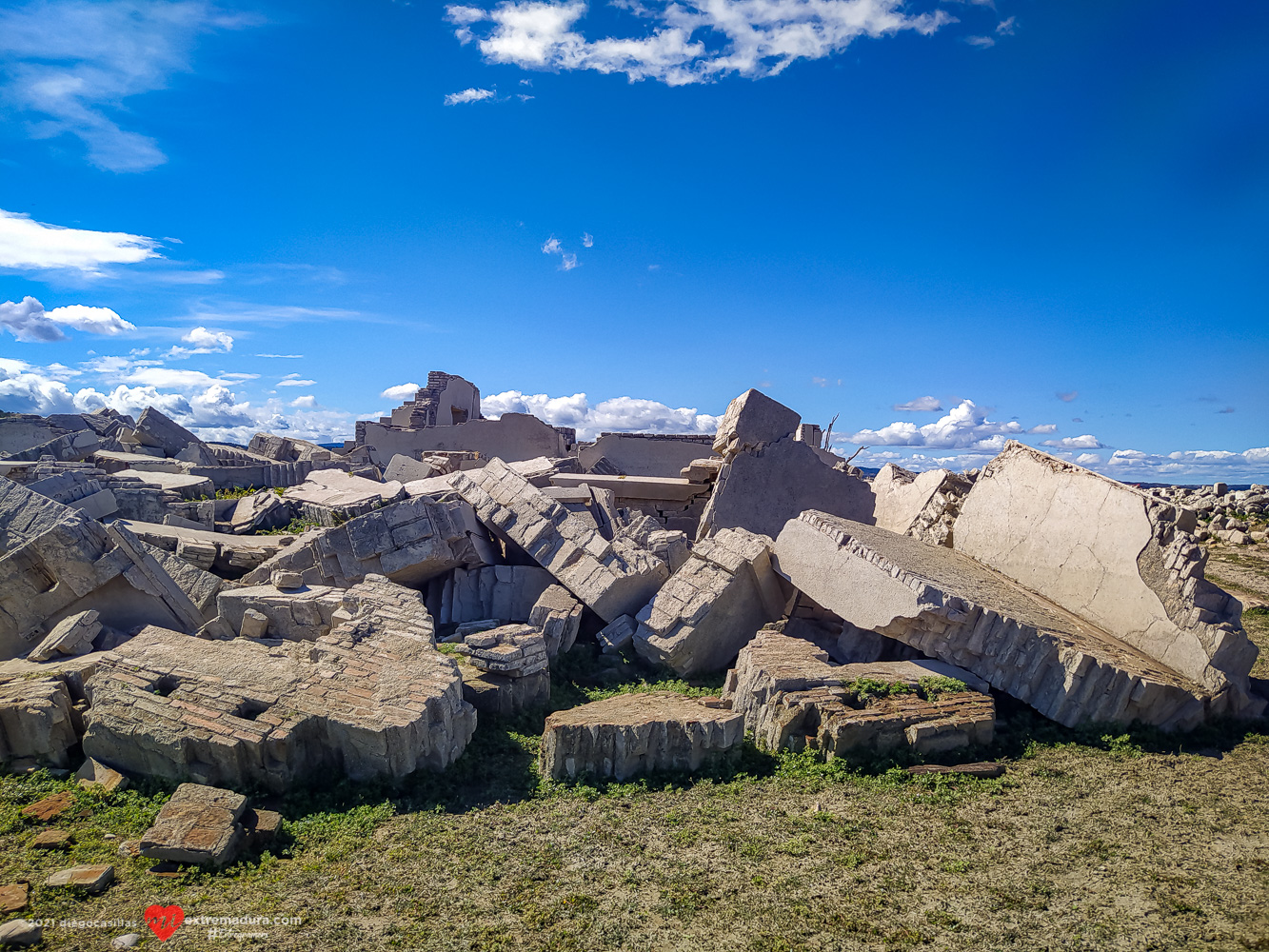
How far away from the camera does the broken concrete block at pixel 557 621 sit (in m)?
6.50

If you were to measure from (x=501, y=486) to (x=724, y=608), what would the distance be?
320 cm

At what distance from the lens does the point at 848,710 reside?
495cm

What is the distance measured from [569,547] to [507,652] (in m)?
1.97

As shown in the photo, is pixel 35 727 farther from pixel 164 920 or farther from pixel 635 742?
pixel 635 742

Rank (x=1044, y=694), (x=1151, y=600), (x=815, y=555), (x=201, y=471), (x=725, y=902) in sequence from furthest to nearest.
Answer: (x=201, y=471) < (x=815, y=555) < (x=1151, y=600) < (x=1044, y=694) < (x=725, y=902)

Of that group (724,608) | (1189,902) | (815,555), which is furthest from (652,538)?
(1189,902)

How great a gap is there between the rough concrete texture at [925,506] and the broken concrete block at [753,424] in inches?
69.3

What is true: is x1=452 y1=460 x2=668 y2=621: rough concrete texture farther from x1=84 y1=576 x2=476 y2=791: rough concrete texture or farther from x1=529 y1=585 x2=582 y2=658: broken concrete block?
x1=84 y1=576 x2=476 y2=791: rough concrete texture

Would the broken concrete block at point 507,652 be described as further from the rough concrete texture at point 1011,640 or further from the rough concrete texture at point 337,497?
the rough concrete texture at point 337,497

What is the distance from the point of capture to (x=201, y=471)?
11.2 metres

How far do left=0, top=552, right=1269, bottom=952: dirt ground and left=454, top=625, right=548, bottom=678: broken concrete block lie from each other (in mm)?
658

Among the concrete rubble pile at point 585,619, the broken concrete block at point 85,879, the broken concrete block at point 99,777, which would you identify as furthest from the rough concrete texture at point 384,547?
the broken concrete block at point 85,879

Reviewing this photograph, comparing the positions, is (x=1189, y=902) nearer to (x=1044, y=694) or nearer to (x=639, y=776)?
(x=1044, y=694)

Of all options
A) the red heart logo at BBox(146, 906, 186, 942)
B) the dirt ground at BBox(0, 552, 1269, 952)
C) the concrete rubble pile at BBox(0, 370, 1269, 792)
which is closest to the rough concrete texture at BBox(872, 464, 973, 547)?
the concrete rubble pile at BBox(0, 370, 1269, 792)
